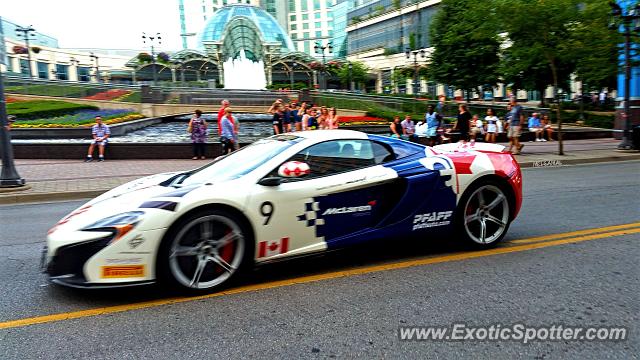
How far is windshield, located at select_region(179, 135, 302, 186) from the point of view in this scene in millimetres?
4730

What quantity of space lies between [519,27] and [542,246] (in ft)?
43.1

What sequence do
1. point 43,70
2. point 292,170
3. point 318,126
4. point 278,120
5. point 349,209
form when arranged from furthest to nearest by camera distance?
1. point 43,70
2. point 318,126
3. point 278,120
4. point 349,209
5. point 292,170

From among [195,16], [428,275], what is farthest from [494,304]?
[195,16]

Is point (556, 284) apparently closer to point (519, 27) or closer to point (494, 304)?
point (494, 304)

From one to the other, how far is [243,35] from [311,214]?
104949 millimetres

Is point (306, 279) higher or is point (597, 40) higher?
point (597, 40)

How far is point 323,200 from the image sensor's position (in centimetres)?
466

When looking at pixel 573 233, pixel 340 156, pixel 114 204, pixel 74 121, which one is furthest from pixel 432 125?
pixel 74 121

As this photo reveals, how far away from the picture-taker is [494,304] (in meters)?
3.98

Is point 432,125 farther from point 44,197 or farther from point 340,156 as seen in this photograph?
point 340,156

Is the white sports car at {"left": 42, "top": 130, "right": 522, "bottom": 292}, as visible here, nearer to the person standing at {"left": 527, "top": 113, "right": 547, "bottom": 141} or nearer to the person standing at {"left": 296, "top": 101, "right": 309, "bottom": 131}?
the person standing at {"left": 296, "top": 101, "right": 309, "bottom": 131}

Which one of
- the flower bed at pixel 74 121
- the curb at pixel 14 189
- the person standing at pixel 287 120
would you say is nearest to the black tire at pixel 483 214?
the curb at pixel 14 189

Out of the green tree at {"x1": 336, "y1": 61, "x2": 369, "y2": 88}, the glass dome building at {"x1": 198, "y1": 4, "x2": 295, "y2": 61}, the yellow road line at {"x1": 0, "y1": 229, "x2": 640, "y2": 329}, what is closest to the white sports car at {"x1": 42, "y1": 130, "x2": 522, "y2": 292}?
the yellow road line at {"x1": 0, "y1": 229, "x2": 640, "y2": 329}

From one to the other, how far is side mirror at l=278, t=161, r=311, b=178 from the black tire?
187 cm
